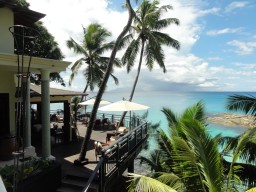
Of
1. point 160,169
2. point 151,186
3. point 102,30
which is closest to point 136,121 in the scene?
point 160,169

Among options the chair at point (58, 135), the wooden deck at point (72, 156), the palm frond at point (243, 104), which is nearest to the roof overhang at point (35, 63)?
the wooden deck at point (72, 156)

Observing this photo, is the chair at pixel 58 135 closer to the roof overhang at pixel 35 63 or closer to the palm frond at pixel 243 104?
the roof overhang at pixel 35 63

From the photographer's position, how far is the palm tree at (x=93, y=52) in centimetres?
2650

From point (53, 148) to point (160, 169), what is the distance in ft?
17.9

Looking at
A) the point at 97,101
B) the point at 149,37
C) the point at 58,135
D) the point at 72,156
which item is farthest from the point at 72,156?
the point at 149,37

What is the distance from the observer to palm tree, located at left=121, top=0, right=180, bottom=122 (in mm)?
22688

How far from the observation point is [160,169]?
38.1 feet

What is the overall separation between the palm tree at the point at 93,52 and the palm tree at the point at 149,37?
11.8ft

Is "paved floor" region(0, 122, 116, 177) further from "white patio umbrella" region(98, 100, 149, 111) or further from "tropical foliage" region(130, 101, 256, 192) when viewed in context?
"tropical foliage" region(130, 101, 256, 192)

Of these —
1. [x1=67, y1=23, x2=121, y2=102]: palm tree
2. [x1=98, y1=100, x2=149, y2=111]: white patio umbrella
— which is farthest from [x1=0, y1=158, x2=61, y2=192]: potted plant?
[x1=67, y1=23, x2=121, y2=102]: palm tree

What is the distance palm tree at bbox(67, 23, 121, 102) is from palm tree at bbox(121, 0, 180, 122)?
142 inches

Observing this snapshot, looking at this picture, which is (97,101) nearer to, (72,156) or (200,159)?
(72,156)

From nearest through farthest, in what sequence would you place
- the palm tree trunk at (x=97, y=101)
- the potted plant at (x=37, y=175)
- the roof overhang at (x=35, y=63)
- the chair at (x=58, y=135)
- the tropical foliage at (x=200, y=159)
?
the tropical foliage at (x=200, y=159) → the potted plant at (x=37, y=175) → the roof overhang at (x=35, y=63) → the palm tree trunk at (x=97, y=101) → the chair at (x=58, y=135)

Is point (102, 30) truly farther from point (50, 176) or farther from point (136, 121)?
point (50, 176)
